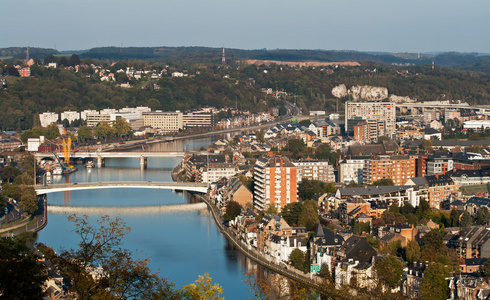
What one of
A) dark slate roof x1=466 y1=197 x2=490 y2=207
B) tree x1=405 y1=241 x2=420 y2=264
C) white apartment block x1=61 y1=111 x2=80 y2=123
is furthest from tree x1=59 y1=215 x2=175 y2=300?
white apartment block x1=61 y1=111 x2=80 y2=123

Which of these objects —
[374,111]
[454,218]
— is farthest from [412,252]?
[374,111]

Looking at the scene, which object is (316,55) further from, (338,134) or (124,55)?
(338,134)

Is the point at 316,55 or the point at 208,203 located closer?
the point at 208,203

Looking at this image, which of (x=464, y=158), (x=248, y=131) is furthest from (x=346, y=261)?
(x=248, y=131)

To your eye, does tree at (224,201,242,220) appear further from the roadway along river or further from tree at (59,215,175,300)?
tree at (59,215,175,300)

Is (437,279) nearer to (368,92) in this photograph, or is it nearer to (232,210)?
(232,210)

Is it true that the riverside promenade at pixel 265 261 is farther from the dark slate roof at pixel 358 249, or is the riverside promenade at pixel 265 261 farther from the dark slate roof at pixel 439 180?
the dark slate roof at pixel 439 180
